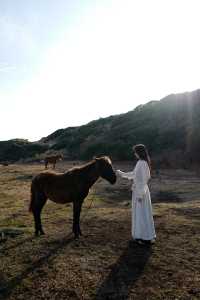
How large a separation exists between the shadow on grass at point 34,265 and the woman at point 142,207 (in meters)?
1.97

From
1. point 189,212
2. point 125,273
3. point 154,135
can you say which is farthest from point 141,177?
point 154,135

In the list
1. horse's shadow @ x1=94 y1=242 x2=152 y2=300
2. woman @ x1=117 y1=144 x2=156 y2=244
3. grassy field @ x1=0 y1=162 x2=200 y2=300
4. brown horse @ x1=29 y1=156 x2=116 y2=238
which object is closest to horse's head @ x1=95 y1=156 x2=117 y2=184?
brown horse @ x1=29 y1=156 x2=116 y2=238

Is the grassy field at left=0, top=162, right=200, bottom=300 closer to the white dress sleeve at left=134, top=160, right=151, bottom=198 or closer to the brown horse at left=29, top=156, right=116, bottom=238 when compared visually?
the brown horse at left=29, top=156, right=116, bottom=238

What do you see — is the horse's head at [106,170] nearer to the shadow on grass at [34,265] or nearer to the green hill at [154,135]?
the shadow on grass at [34,265]

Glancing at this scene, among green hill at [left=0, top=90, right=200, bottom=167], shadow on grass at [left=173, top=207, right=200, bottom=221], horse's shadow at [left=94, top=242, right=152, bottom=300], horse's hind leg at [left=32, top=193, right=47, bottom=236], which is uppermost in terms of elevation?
green hill at [left=0, top=90, right=200, bottom=167]

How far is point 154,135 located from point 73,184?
3718 centimetres

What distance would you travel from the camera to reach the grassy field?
285 inches

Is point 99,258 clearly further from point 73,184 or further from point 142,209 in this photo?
point 73,184

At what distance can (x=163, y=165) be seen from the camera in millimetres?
36500

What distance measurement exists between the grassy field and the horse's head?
1.69m

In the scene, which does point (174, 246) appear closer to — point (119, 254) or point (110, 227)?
point (119, 254)

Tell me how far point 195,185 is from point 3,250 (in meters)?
15.8

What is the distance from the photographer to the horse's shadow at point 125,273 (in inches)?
278

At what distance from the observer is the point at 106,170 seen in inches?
423
